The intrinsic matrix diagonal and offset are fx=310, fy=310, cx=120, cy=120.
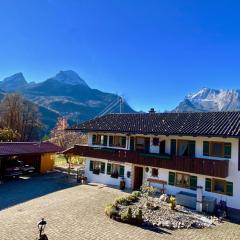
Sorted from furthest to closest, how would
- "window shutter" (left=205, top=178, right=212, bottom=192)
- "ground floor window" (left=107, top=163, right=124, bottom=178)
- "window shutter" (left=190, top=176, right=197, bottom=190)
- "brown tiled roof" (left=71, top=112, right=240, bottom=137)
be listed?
1. "ground floor window" (left=107, top=163, right=124, bottom=178)
2. "window shutter" (left=190, top=176, right=197, bottom=190)
3. "window shutter" (left=205, top=178, right=212, bottom=192)
4. "brown tiled roof" (left=71, top=112, right=240, bottom=137)

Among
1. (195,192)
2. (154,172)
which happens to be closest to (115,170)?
(154,172)

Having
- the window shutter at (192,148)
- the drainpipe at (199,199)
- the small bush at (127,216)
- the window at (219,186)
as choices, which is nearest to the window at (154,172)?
the window shutter at (192,148)

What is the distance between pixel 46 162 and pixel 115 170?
11535mm

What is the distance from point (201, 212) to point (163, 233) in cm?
591

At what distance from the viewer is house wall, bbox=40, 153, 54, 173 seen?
3819 centimetres

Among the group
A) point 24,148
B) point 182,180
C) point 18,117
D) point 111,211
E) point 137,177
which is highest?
point 18,117

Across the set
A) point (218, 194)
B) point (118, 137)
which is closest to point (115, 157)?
point (118, 137)

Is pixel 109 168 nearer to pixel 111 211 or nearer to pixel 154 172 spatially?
pixel 154 172

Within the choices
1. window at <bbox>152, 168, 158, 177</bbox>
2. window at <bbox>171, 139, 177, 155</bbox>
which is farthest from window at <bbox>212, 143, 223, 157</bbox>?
window at <bbox>152, 168, 158, 177</bbox>

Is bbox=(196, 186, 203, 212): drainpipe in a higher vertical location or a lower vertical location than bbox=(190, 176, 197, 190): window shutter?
lower

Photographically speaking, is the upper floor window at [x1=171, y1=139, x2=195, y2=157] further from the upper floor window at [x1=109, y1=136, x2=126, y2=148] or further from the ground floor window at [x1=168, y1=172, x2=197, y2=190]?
the upper floor window at [x1=109, y1=136, x2=126, y2=148]

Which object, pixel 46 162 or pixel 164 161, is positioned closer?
pixel 164 161

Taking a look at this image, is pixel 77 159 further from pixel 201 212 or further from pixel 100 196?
pixel 201 212

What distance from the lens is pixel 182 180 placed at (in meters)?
26.3
